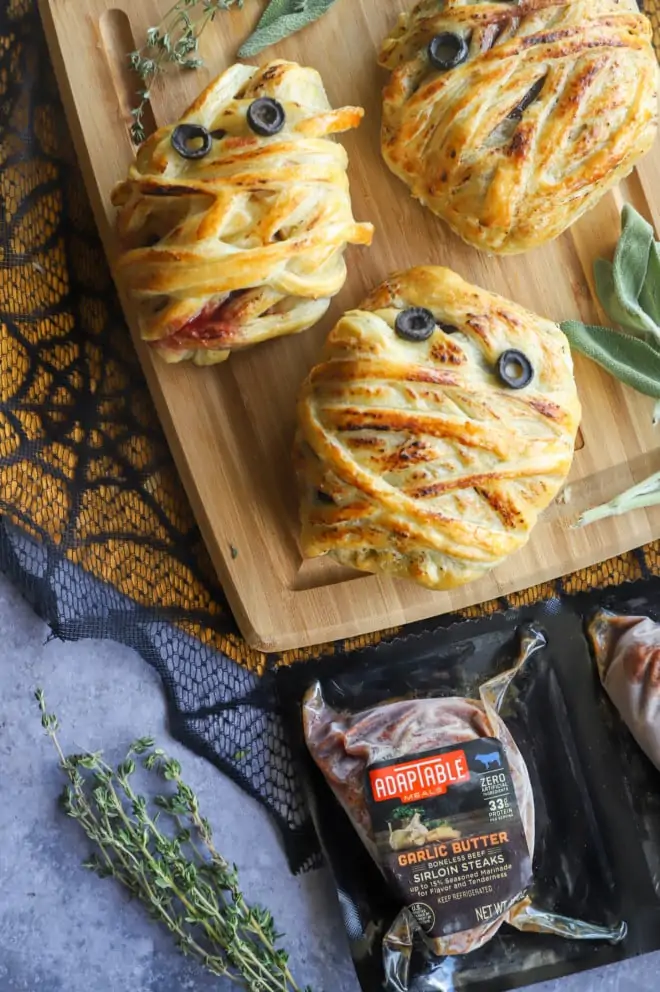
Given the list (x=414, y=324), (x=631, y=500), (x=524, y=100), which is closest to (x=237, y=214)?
(x=414, y=324)

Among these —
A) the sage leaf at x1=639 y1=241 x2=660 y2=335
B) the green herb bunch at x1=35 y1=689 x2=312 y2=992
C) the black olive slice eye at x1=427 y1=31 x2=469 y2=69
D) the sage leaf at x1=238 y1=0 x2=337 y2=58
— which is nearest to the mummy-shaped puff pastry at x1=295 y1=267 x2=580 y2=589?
the sage leaf at x1=639 y1=241 x2=660 y2=335

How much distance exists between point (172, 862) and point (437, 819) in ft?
2.04

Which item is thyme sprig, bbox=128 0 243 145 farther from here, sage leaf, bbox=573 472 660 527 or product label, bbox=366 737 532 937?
product label, bbox=366 737 532 937

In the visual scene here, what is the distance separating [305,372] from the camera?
6.43 feet

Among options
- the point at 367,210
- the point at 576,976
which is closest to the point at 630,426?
the point at 367,210

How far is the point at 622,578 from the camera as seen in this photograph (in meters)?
2.10

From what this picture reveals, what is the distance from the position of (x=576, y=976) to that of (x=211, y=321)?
71.9 inches

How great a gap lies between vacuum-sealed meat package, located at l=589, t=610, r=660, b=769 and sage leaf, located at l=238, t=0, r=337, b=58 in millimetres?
1540

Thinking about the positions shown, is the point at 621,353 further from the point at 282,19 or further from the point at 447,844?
the point at 447,844

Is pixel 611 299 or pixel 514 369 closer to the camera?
pixel 514 369

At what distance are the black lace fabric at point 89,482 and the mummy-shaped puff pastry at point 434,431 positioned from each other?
0.45 meters

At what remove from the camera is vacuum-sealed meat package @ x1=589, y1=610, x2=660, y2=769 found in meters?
2.00

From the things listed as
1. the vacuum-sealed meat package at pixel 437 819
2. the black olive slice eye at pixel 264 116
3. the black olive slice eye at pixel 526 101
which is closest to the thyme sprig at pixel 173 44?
the black olive slice eye at pixel 264 116

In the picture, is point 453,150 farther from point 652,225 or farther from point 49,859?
point 49,859
